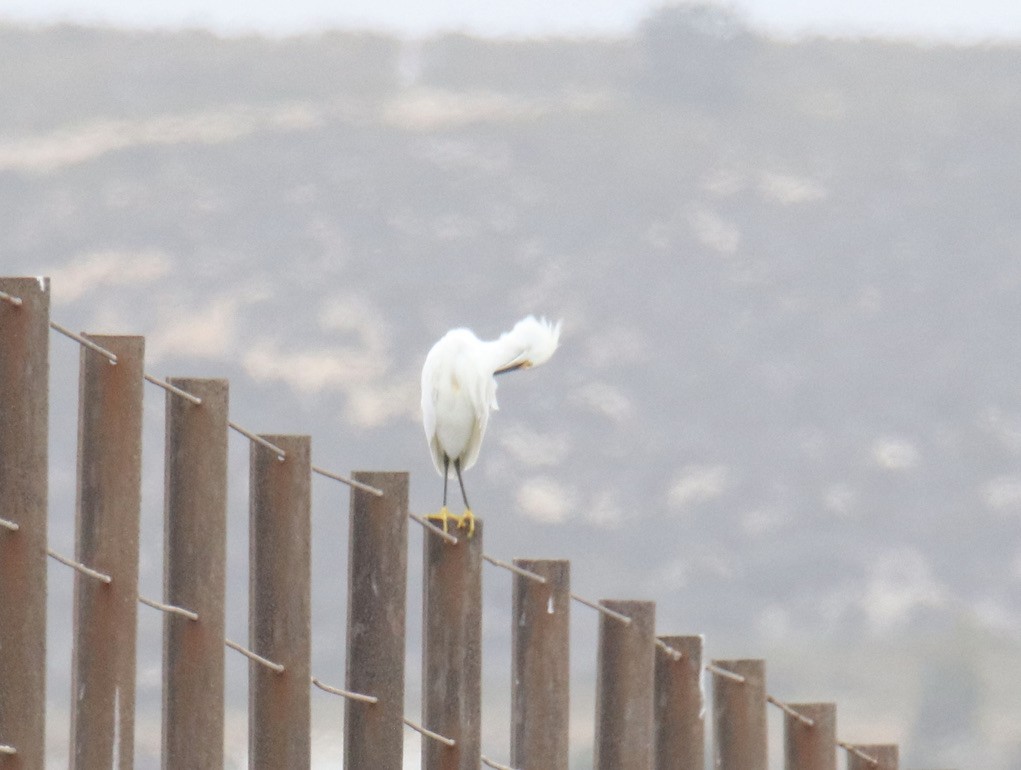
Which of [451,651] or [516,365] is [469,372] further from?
[451,651]

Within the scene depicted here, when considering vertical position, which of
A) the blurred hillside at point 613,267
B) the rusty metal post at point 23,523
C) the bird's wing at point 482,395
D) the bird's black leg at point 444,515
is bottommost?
the rusty metal post at point 23,523

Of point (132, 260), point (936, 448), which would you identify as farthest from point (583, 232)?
point (936, 448)

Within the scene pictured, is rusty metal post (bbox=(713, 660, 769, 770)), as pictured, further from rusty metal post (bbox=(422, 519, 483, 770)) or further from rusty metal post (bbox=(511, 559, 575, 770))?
rusty metal post (bbox=(422, 519, 483, 770))

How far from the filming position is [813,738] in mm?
7094

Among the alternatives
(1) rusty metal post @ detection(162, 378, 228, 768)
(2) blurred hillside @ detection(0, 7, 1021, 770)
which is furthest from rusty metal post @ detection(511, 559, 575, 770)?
(2) blurred hillside @ detection(0, 7, 1021, 770)

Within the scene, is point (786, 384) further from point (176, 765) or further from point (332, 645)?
point (176, 765)

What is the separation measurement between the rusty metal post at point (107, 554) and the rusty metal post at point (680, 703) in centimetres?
224

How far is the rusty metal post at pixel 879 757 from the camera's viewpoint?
738 cm

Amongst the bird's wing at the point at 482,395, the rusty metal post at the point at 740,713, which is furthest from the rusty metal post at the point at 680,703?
the bird's wing at the point at 482,395

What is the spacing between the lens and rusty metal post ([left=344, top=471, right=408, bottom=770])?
5461 mm

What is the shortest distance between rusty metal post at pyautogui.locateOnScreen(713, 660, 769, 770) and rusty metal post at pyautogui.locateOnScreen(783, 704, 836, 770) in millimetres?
299

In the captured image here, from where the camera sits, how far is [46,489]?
4.42 metres

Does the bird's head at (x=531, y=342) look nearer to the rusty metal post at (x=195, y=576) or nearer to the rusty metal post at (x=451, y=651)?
the rusty metal post at (x=451, y=651)

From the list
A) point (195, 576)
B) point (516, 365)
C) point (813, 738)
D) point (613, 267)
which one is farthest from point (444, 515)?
point (613, 267)
